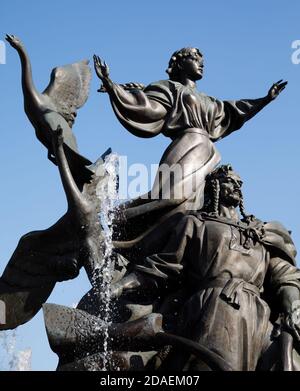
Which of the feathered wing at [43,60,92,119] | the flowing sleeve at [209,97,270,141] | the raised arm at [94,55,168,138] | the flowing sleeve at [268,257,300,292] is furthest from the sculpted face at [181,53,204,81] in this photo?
the flowing sleeve at [268,257,300,292]

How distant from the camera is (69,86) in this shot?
39.8 feet

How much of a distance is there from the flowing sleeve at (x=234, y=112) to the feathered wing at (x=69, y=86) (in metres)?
1.52

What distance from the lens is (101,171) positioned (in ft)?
38.0

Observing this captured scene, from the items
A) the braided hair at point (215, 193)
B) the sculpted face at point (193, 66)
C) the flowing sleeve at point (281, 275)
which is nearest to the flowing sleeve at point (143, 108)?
the sculpted face at point (193, 66)

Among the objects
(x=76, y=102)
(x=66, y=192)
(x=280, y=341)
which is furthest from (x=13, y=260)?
(x=280, y=341)

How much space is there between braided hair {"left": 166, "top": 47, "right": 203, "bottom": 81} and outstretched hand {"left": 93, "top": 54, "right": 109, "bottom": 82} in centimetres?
109

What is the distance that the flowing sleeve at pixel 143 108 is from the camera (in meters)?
12.0

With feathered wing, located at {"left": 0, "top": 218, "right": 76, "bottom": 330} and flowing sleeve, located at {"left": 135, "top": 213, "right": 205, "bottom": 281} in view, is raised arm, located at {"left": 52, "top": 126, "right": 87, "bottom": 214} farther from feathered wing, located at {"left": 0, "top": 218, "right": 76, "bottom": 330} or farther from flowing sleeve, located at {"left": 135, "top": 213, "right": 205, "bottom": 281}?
flowing sleeve, located at {"left": 135, "top": 213, "right": 205, "bottom": 281}

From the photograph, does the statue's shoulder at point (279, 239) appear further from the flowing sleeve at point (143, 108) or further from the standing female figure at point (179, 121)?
the flowing sleeve at point (143, 108)

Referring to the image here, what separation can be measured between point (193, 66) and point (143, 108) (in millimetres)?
870

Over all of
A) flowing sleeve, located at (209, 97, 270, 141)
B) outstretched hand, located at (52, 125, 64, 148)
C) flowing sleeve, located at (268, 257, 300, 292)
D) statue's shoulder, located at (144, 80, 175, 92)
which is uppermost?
statue's shoulder, located at (144, 80, 175, 92)

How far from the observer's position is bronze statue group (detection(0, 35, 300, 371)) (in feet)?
31.8

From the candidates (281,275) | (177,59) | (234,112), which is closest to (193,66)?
(177,59)
